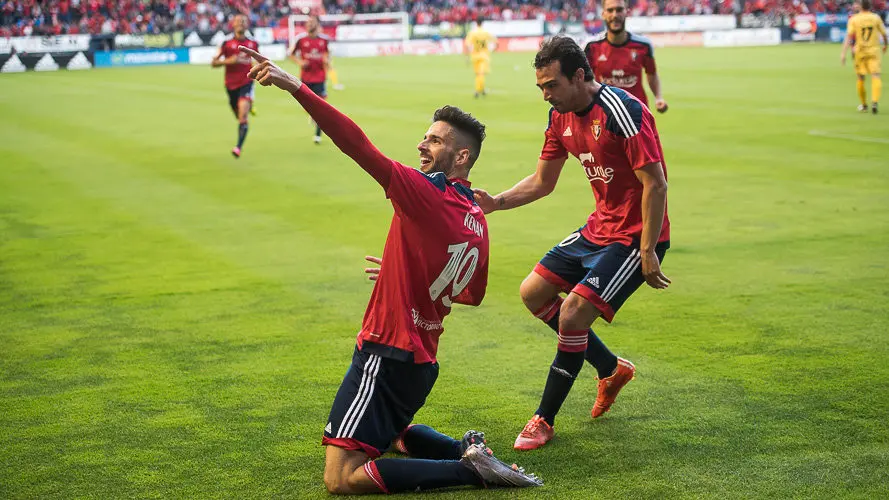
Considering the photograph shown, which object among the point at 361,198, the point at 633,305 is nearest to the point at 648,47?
the point at 361,198

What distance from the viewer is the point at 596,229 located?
643 cm

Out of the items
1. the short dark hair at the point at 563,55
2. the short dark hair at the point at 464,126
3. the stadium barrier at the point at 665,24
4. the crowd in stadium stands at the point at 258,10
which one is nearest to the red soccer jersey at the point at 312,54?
the short dark hair at the point at 563,55

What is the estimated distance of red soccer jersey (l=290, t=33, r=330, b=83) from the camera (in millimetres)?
22469

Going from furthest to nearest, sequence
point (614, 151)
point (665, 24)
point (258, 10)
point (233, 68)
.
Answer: point (258, 10), point (665, 24), point (233, 68), point (614, 151)

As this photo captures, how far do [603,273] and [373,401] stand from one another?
64.9 inches

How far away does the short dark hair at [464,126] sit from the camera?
5.25 metres

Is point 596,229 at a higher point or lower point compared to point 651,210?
lower

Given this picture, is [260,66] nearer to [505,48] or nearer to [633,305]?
[633,305]

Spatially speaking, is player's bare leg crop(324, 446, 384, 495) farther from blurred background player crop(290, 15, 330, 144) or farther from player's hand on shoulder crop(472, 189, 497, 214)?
blurred background player crop(290, 15, 330, 144)

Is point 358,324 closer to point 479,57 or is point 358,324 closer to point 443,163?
point 443,163

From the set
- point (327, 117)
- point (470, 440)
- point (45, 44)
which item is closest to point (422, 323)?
point (470, 440)

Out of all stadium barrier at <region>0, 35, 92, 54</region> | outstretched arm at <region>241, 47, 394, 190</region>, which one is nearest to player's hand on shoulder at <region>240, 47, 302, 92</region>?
outstretched arm at <region>241, 47, 394, 190</region>

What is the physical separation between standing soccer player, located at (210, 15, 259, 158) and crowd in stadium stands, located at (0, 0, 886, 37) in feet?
105

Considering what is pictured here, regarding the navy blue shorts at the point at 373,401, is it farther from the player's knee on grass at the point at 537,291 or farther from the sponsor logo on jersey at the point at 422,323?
the player's knee on grass at the point at 537,291
